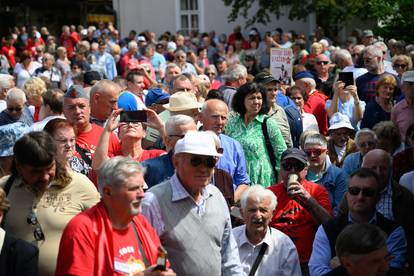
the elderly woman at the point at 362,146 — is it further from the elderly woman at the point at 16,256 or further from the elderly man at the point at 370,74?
the elderly woman at the point at 16,256

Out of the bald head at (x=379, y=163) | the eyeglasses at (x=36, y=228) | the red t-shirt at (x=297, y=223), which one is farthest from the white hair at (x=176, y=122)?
the eyeglasses at (x=36, y=228)

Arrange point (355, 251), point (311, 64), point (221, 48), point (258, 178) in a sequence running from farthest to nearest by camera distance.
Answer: point (221, 48) < point (311, 64) < point (258, 178) < point (355, 251)

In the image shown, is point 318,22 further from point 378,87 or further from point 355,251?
point 355,251

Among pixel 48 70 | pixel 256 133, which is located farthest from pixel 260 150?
pixel 48 70

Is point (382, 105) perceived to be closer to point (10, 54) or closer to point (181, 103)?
point (181, 103)

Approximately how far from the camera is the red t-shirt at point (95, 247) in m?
5.09

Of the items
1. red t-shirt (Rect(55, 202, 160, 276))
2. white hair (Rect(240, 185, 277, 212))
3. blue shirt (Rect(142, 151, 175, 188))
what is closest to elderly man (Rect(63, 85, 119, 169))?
blue shirt (Rect(142, 151, 175, 188))

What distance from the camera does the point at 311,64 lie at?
53.2ft

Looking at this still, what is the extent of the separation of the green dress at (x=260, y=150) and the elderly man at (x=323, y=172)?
411 mm

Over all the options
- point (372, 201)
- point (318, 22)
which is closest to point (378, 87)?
point (372, 201)

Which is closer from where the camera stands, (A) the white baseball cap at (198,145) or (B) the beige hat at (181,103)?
(A) the white baseball cap at (198,145)

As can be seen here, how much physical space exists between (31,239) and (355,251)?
1975 mm

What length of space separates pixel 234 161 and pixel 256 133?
121cm

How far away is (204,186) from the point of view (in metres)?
6.00
